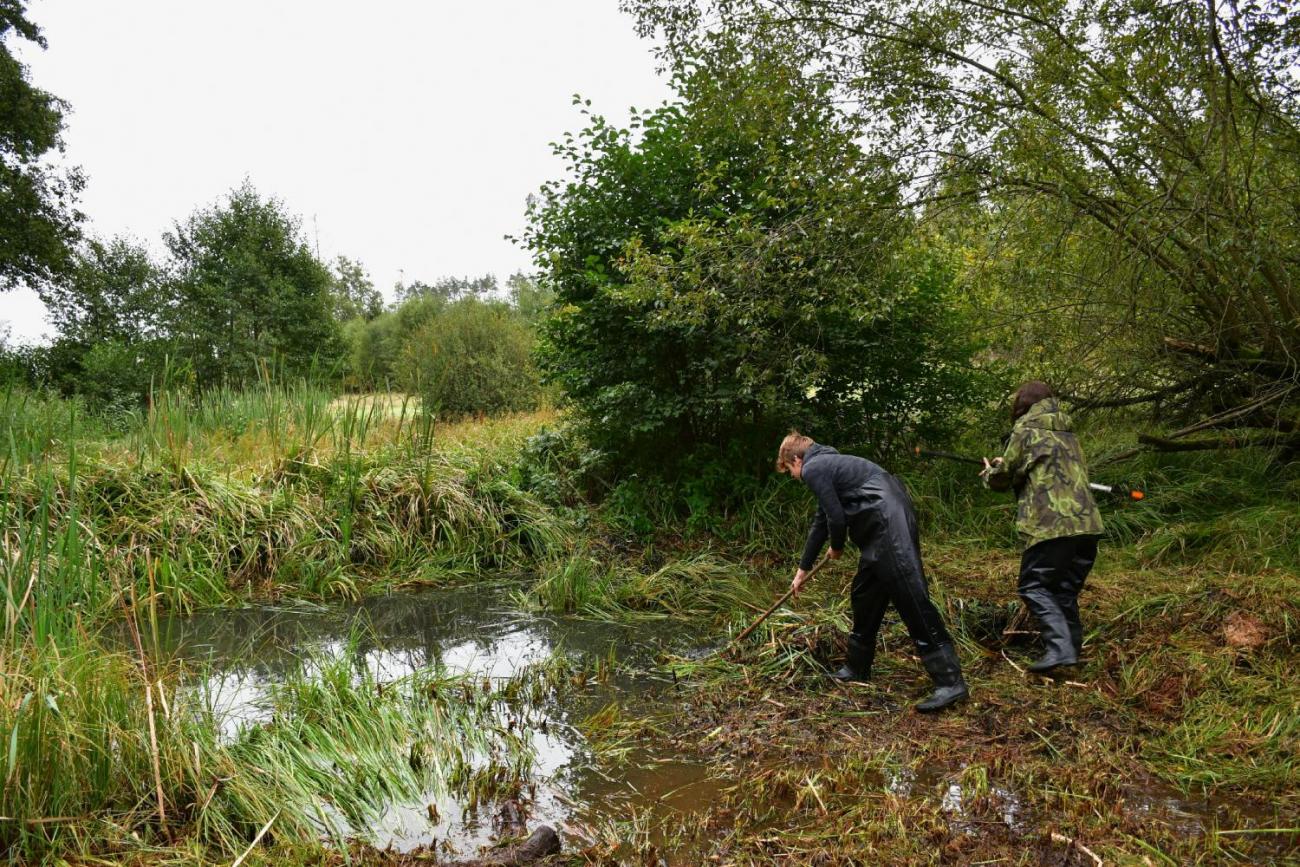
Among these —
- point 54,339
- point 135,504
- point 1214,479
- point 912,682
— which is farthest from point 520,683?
point 54,339

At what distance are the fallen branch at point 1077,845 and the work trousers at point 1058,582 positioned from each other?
5.95 ft

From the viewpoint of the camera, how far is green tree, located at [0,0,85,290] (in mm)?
17609

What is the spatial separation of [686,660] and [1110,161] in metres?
5.17

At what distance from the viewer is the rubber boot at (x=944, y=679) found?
427 cm

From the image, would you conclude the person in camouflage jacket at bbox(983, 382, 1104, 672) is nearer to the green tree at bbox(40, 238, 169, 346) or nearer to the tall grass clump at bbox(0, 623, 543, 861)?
the tall grass clump at bbox(0, 623, 543, 861)

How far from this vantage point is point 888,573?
4.43 m

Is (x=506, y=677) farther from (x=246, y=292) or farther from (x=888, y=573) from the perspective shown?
(x=246, y=292)

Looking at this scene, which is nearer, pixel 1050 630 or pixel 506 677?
pixel 1050 630

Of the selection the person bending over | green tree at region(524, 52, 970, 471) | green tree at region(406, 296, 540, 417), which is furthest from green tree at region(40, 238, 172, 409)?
the person bending over

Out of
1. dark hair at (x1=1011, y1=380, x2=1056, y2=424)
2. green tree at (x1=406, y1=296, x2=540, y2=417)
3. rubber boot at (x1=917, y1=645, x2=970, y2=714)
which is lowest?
rubber boot at (x1=917, y1=645, x2=970, y2=714)

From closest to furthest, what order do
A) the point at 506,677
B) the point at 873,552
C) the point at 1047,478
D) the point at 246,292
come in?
the point at 873,552
the point at 1047,478
the point at 506,677
the point at 246,292

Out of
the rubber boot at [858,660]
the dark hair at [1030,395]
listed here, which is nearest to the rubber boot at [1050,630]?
the rubber boot at [858,660]

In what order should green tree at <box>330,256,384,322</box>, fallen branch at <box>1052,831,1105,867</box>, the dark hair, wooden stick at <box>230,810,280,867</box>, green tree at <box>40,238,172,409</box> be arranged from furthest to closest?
green tree at <box>330,256,384,322</box>
green tree at <box>40,238,172,409</box>
the dark hair
fallen branch at <box>1052,831,1105,867</box>
wooden stick at <box>230,810,280,867</box>

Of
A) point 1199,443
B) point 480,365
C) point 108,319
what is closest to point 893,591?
point 1199,443
